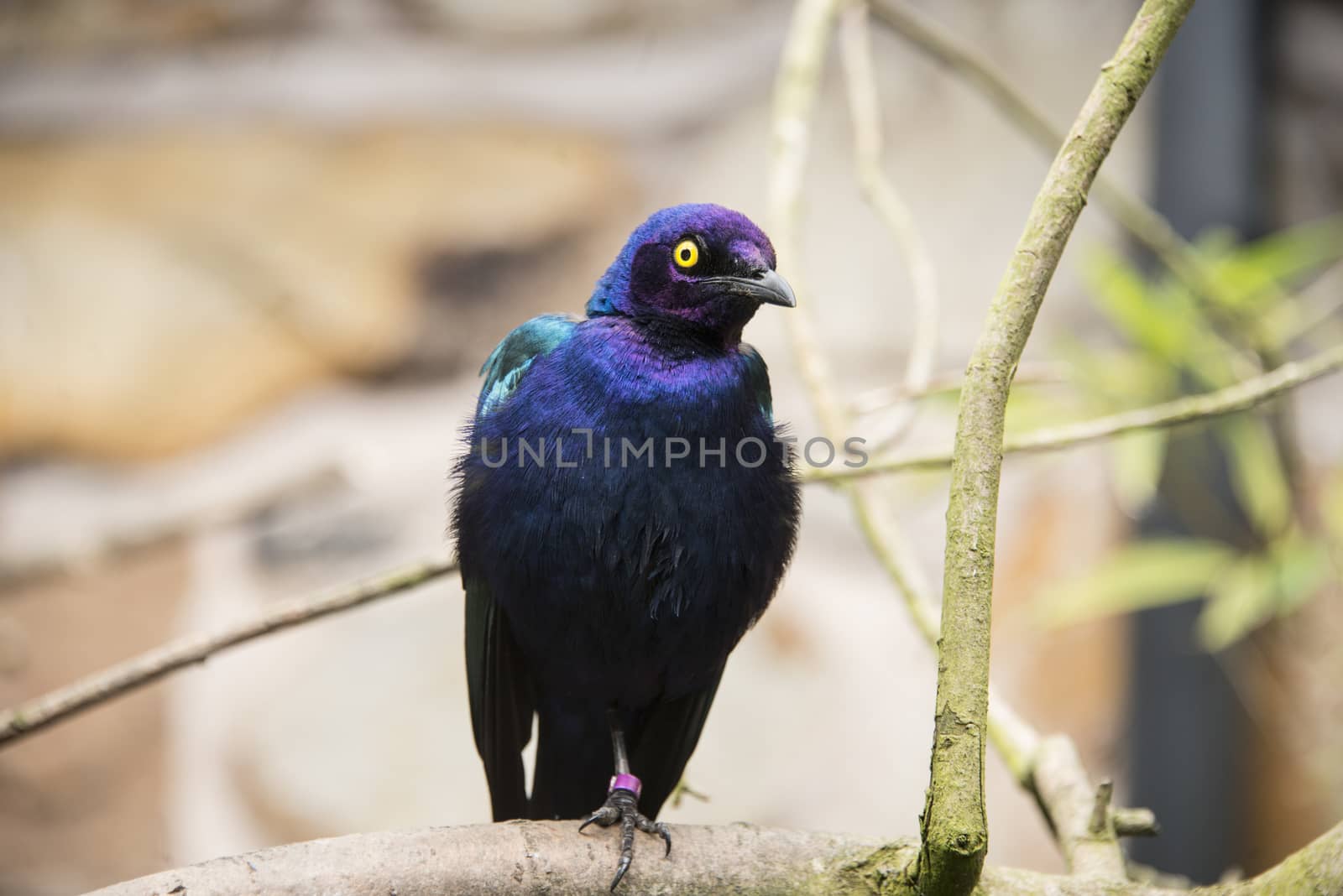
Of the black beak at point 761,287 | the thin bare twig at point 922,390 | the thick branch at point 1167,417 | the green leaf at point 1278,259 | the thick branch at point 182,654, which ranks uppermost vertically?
the green leaf at point 1278,259

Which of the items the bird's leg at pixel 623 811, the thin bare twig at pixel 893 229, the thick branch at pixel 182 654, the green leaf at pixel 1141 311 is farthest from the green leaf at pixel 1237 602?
the thick branch at pixel 182 654

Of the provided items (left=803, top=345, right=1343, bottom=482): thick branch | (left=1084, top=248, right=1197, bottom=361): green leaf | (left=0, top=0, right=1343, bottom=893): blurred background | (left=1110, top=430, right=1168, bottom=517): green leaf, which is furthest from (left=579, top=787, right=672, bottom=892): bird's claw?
(left=1084, top=248, right=1197, bottom=361): green leaf

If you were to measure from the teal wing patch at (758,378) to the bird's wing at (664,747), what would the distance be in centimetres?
51

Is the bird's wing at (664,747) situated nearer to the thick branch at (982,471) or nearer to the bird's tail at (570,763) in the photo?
the bird's tail at (570,763)

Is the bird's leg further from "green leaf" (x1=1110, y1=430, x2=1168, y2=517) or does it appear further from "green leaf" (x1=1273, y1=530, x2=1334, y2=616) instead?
"green leaf" (x1=1273, y1=530, x2=1334, y2=616)

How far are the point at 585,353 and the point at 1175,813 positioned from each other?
2185 millimetres

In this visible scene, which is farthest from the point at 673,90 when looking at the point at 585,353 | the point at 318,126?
the point at 585,353

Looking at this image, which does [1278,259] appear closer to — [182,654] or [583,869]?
[583,869]

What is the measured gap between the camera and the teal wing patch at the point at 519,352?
1799 millimetres

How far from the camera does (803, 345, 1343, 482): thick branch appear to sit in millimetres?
1562

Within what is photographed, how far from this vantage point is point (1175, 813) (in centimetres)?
300

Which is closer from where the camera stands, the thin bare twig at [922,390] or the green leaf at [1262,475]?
the thin bare twig at [922,390]

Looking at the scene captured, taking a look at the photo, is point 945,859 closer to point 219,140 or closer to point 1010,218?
point 1010,218

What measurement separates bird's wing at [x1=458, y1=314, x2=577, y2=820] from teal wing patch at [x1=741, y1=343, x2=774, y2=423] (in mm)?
278
